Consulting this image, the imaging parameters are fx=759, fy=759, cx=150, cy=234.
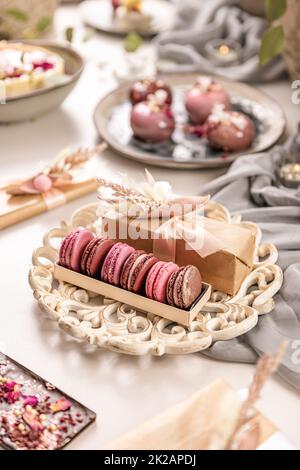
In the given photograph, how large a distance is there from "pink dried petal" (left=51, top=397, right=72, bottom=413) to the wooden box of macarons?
0.17 meters

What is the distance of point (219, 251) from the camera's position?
38.3 inches

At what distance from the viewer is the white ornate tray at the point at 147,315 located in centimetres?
90

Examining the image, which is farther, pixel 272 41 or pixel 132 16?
pixel 132 16

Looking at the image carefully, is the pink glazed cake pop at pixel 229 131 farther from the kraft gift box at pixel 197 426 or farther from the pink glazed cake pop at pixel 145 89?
the kraft gift box at pixel 197 426

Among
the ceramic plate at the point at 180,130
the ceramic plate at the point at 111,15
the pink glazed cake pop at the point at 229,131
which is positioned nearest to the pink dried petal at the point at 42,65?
the ceramic plate at the point at 180,130

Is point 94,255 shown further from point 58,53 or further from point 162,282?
point 58,53

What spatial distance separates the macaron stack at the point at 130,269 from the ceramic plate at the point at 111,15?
1013mm

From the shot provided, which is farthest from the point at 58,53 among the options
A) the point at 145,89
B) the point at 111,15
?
the point at 111,15

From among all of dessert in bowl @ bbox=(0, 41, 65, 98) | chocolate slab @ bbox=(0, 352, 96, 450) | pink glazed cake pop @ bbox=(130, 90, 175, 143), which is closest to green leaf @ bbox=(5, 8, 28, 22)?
dessert in bowl @ bbox=(0, 41, 65, 98)

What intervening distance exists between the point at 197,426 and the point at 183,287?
0.19 metres

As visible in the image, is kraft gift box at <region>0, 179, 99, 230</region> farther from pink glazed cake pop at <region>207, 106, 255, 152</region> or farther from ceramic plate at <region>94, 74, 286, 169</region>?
pink glazed cake pop at <region>207, 106, 255, 152</region>
